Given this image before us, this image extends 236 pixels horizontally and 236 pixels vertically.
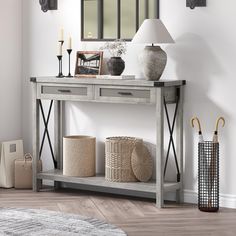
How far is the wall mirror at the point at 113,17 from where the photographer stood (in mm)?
5969

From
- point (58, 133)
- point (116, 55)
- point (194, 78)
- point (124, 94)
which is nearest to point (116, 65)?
point (116, 55)

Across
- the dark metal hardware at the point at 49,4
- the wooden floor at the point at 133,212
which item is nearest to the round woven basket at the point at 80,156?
the wooden floor at the point at 133,212

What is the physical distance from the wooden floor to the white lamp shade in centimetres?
132

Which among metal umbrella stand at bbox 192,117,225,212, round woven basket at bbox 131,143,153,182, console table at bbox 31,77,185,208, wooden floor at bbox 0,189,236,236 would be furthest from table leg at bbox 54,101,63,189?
metal umbrella stand at bbox 192,117,225,212

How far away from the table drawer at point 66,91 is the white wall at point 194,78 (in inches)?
15.5

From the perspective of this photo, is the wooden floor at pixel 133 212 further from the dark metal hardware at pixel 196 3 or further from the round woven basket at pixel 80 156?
the dark metal hardware at pixel 196 3

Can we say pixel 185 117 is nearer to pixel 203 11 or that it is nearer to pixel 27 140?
pixel 203 11

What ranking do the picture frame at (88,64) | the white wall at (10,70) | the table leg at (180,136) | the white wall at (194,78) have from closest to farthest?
the white wall at (194,78) < the table leg at (180,136) < the picture frame at (88,64) < the white wall at (10,70)

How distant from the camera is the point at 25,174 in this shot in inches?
253

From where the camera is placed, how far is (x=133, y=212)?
18.2ft

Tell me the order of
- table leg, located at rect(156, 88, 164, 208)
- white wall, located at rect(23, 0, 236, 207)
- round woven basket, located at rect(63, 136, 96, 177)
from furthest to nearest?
round woven basket, located at rect(63, 136, 96, 177)
white wall, located at rect(23, 0, 236, 207)
table leg, located at rect(156, 88, 164, 208)

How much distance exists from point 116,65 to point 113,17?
1.53ft

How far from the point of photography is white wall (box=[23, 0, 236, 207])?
566 cm

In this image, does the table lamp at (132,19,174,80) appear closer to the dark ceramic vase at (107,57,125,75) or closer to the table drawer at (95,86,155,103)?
the table drawer at (95,86,155,103)
